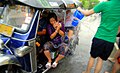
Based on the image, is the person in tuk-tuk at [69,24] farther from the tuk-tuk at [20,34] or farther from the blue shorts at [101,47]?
the tuk-tuk at [20,34]

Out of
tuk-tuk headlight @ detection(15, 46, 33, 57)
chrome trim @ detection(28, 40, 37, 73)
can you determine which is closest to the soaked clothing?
chrome trim @ detection(28, 40, 37, 73)

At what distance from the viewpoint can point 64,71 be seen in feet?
18.1

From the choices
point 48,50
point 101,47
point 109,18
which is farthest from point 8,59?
point 109,18

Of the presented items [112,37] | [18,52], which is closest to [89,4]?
[112,37]

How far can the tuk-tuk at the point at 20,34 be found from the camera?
12.2ft

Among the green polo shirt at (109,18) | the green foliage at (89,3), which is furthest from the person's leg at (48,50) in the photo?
the green foliage at (89,3)

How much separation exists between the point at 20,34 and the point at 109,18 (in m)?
1.81

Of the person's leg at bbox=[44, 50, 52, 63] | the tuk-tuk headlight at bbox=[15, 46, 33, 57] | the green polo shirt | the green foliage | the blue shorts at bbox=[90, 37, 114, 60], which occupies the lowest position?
the green foliage

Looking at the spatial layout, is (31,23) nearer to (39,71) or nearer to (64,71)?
(39,71)

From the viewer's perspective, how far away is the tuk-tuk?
372cm

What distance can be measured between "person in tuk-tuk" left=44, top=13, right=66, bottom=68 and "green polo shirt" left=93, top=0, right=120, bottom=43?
85cm

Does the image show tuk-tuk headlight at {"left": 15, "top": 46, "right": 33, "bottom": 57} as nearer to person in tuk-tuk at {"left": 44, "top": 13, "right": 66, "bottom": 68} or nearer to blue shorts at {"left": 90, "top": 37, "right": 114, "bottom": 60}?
person in tuk-tuk at {"left": 44, "top": 13, "right": 66, "bottom": 68}

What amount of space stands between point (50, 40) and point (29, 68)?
3.05 feet

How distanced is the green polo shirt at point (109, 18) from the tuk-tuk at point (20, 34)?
1.04 metres
